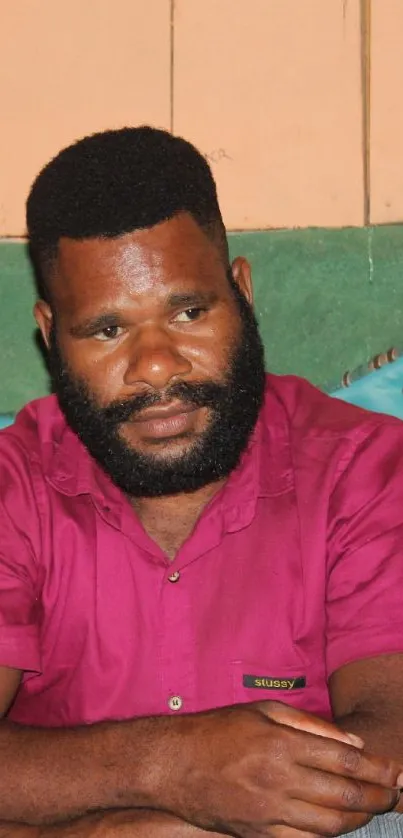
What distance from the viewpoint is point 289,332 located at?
2738 millimetres

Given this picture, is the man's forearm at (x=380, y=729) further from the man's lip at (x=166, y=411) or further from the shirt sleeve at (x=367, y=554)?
the man's lip at (x=166, y=411)

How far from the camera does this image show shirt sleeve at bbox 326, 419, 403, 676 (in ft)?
6.46

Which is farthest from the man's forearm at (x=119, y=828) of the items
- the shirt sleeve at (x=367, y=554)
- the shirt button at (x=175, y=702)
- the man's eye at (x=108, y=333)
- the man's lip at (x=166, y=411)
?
the man's eye at (x=108, y=333)

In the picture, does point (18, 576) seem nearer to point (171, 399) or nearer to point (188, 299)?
point (171, 399)

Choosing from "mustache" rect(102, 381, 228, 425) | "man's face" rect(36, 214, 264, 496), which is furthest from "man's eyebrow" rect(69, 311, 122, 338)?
"mustache" rect(102, 381, 228, 425)

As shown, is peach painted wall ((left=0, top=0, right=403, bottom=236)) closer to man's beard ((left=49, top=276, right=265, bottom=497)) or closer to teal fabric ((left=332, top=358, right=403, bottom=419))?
teal fabric ((left=332, top=358, right=403, bottom=419))

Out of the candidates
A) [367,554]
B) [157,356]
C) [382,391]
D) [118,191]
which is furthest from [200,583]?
[382,391]

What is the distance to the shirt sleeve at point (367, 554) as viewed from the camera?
1.97m

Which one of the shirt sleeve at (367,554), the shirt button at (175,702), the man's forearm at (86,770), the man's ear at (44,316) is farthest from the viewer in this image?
the man's ear at (44,316)

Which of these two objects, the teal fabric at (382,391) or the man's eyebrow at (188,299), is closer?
the man's eyebrow at (188,299)

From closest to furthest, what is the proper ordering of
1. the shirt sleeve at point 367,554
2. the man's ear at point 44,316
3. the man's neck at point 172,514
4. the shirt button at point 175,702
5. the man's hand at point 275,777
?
the man's hand at point 275,777, the shirt sleeve at point 367,554, the shirt button at point 175,702, the man's neck at point 172,514, the man's ear at point 44,316

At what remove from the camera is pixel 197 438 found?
2.09m

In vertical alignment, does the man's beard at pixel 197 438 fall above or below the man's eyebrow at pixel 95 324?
below

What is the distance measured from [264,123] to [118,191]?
723 millimetres
